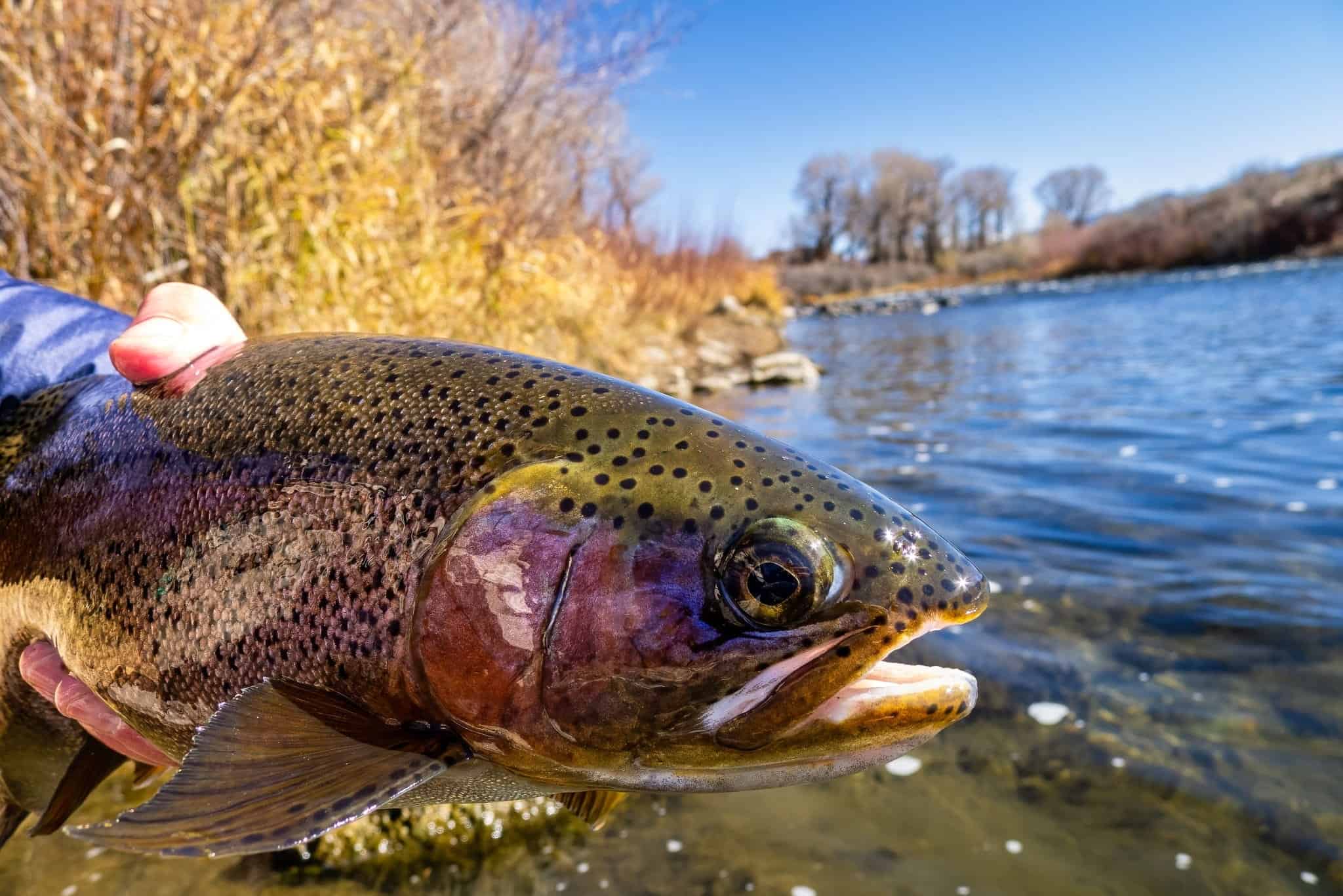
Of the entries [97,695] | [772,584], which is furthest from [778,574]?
[97,695]

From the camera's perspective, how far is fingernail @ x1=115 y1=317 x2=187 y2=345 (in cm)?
195

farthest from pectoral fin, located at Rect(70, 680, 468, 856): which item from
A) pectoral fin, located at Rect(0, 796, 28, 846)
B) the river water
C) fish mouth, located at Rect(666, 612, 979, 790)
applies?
the river water

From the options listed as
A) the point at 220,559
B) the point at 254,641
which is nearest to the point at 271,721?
the point at 254,641

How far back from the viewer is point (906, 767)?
12.7 ft

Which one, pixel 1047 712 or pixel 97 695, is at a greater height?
pixel 97 695

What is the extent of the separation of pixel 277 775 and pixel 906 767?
10.8 ft

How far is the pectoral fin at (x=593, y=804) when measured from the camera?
1.66 metres

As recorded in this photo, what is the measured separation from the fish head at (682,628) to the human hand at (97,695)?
39.2 inches

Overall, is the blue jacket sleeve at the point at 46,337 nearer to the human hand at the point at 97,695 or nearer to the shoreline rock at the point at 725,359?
the human hand at the point at 97,695

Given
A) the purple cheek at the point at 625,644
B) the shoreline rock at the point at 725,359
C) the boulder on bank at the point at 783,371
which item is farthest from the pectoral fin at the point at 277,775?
the boulder on bank at the point at 783,371

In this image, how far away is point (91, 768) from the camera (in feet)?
6.63

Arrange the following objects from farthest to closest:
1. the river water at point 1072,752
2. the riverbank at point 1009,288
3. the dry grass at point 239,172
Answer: the riverbank at point 1009,288
the dry grass at point 239,172
the river water at point 1072,752

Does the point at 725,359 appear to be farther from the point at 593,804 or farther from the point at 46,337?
the point at 593,804

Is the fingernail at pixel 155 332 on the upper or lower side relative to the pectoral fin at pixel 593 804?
upper
